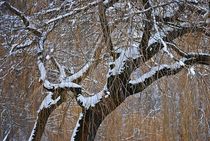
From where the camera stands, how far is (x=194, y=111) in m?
3.66

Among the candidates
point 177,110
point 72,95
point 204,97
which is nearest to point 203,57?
point 204,97

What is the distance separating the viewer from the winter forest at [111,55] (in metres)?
3.37

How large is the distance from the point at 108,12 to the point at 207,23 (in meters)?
0.81

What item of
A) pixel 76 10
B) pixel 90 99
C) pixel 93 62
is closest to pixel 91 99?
pixel 90 99

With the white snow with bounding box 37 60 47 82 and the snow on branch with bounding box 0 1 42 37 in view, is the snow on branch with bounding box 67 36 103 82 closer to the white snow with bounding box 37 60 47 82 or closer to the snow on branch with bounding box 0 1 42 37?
the white snow with bounding box 37 60 47 82

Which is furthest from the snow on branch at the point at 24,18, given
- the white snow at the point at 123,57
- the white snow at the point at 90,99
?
the white snow at the point at 123,57

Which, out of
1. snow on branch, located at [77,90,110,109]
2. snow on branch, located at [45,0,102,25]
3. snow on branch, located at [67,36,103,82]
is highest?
snow on branch, located at [45,0,102,25]

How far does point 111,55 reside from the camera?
3.57 m

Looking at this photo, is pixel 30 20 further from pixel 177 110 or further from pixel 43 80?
pixel 177 110

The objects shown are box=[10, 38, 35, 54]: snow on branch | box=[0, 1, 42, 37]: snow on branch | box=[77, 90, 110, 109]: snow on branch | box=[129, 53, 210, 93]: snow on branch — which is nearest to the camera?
box=[129, 53, 210, 93]: snow on branch

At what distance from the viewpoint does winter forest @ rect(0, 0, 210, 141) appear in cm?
337

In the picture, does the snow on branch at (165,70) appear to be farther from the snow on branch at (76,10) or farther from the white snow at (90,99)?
the snow on branch at (76,10)

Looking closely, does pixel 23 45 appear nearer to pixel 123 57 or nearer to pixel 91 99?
pixel 91 99

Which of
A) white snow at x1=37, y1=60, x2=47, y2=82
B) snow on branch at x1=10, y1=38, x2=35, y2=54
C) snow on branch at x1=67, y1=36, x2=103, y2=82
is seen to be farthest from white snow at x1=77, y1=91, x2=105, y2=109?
snow on branch at x1=10, y1=38, x2=35, y2=54
